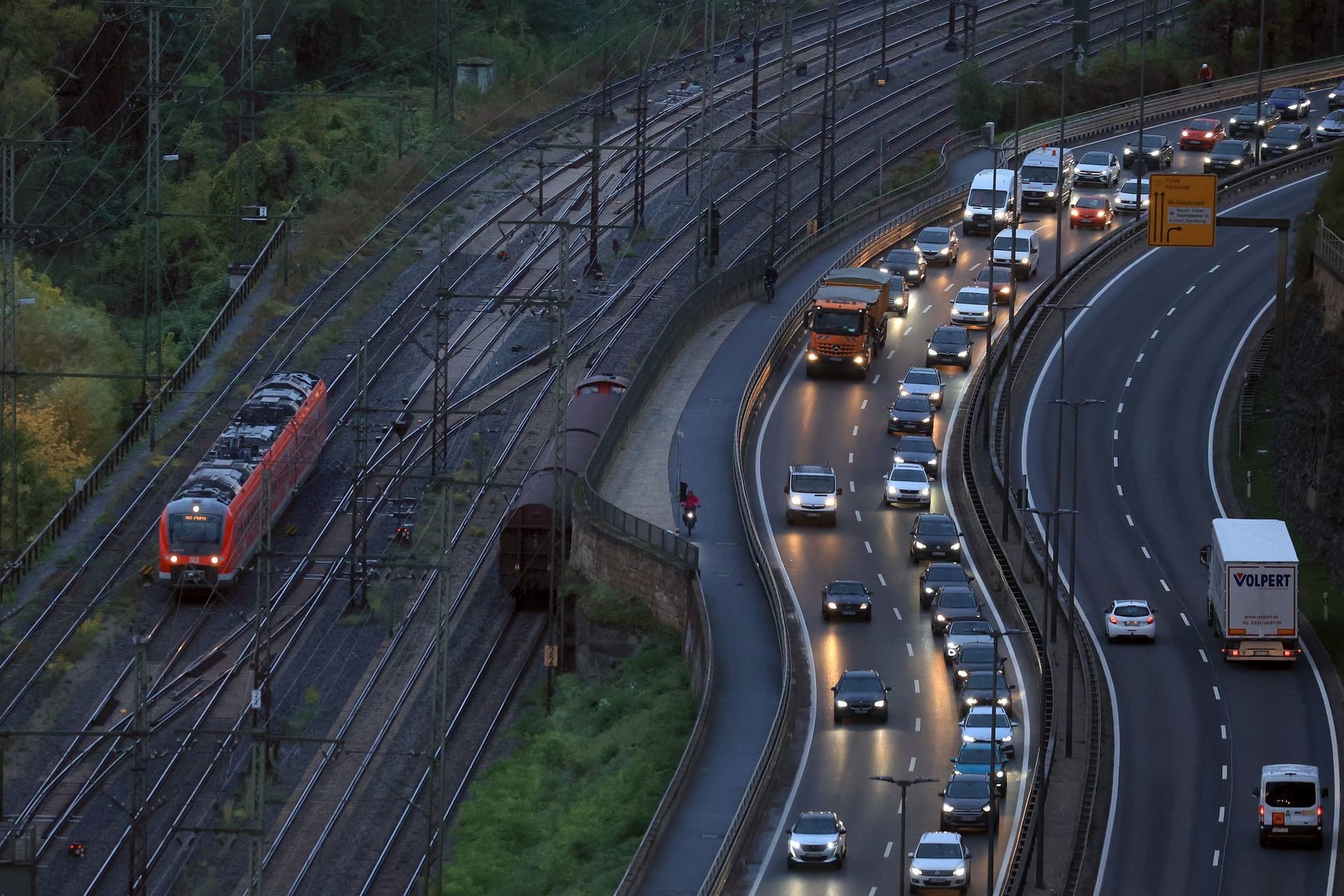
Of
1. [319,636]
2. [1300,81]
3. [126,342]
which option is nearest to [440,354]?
[126,342]

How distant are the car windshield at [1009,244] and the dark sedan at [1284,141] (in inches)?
764

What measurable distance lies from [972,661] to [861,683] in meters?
2.93

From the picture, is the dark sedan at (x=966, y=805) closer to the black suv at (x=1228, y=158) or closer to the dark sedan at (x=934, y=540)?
the dark sedan at (x=934, y=540)

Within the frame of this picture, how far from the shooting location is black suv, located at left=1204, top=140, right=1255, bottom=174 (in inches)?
3912

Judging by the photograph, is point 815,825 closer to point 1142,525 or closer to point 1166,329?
point 1142,525

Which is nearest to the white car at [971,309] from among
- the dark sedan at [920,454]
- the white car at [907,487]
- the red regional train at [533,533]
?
the dark sedan at [920,454]

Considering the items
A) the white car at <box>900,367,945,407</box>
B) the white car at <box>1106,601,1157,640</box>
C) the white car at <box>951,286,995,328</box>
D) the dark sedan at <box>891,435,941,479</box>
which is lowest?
the white car at <box>1106,601,1157,640</box>

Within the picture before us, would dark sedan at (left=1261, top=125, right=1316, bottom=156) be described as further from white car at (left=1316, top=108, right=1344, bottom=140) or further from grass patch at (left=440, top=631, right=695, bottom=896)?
grass patch at (left=440, top=631, right=695, bottom=896)

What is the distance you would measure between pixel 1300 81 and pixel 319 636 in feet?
226

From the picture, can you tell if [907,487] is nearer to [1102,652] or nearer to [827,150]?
[1102,652]

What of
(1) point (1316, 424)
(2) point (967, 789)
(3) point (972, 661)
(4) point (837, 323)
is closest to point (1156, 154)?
(4) point (837, 323)

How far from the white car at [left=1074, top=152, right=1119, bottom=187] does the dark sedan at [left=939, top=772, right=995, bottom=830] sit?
53669 millimetres

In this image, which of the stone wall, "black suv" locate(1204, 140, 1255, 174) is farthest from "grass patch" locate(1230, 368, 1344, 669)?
"black suv" locate(1204, 140, 1255, 174)

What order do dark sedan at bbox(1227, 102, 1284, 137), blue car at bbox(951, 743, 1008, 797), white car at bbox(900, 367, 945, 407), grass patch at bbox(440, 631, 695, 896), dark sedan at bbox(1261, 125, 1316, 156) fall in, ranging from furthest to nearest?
dark sedan at bbox(1227, 102, 1284, 137) < dark sedan at bbox(1261, 125, 1316, 156) < white car at bbox(900, 367, 945, 407) < grass patch at bbox(440, 631, 695, 896) < blue car at bbox(951, 743, 1008, 797)
